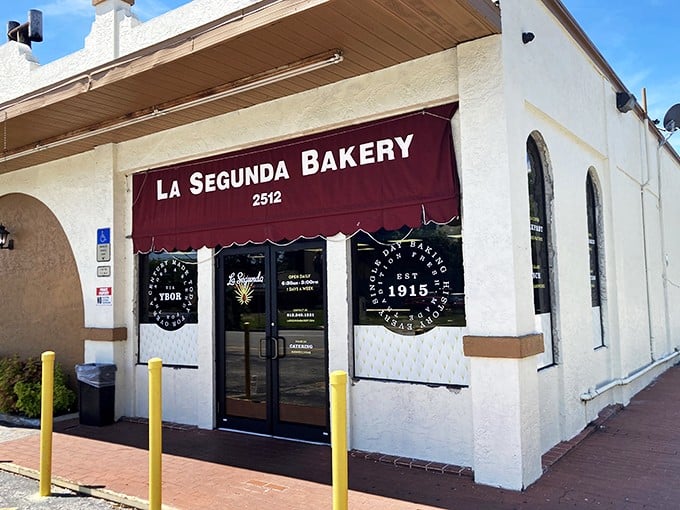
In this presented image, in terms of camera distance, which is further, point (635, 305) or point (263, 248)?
point (635, 305)

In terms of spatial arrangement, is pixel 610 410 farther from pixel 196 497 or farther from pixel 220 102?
pixel 220 102

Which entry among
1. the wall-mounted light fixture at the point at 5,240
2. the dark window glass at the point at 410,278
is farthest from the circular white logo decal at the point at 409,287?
the wall-mounted light fixture at the point at 5,240

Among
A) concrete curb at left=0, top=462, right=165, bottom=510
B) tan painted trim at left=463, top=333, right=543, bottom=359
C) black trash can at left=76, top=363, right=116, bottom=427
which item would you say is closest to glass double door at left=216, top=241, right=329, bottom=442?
black trash can at left=76, top=363, right=116, bottom=427

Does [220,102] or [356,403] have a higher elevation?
[220,102]

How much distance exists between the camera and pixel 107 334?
867 cm

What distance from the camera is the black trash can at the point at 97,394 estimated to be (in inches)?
324

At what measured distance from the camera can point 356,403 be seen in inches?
260

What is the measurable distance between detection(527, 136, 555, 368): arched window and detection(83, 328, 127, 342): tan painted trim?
5667 mm

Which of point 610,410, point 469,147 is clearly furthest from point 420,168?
point 610,410

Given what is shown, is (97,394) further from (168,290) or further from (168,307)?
(168,290)

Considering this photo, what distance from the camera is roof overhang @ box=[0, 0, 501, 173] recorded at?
16.8ft

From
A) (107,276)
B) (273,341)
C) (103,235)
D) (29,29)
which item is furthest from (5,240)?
(273,341)

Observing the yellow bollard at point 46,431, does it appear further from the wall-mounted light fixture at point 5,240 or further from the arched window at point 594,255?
the arched window at point 594,255

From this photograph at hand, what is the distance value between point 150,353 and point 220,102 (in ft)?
12.3
